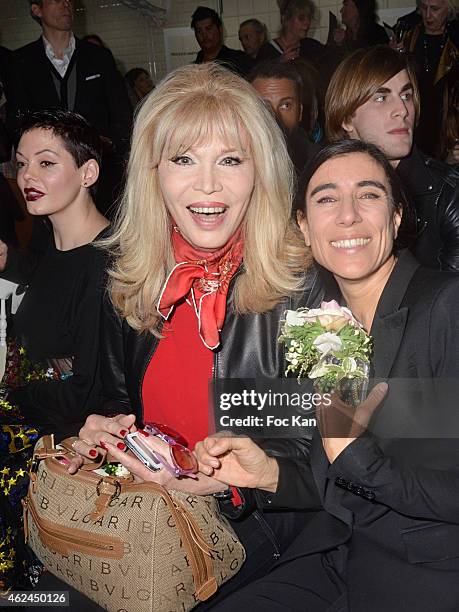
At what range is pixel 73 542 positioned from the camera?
1752 mm

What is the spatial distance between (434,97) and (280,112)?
863 millimetres

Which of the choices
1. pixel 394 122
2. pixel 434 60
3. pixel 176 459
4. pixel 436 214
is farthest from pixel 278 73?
pixel 176 459

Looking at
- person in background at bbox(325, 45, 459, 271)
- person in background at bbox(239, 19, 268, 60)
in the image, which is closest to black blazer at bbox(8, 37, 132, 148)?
person in background at bbox(239, 19, 268, 60)

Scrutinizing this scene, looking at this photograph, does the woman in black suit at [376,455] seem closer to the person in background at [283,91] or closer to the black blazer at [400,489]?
the black blazer at [400,489]

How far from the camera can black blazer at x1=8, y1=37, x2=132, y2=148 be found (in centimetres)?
433

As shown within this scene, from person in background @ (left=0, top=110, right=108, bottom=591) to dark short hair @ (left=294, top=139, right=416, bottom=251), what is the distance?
83 centimetres

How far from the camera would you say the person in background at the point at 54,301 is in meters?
2.41

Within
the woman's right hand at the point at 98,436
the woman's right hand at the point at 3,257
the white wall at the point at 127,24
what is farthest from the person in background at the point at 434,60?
the woman's right hand at the point at 98,436

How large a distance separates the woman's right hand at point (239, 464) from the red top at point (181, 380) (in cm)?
22

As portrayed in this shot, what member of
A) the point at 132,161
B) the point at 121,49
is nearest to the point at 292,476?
the point at 132,161

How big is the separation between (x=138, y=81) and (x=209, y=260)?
3178mm

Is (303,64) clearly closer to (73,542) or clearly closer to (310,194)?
(310,194)

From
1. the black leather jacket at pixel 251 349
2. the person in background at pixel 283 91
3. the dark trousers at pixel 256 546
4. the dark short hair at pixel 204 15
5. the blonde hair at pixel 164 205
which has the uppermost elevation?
the dark short hair at pixel 204 15

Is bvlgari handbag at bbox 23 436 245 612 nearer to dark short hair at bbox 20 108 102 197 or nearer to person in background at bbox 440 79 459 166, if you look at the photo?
dark short hair at bbox 20 108 102 197
